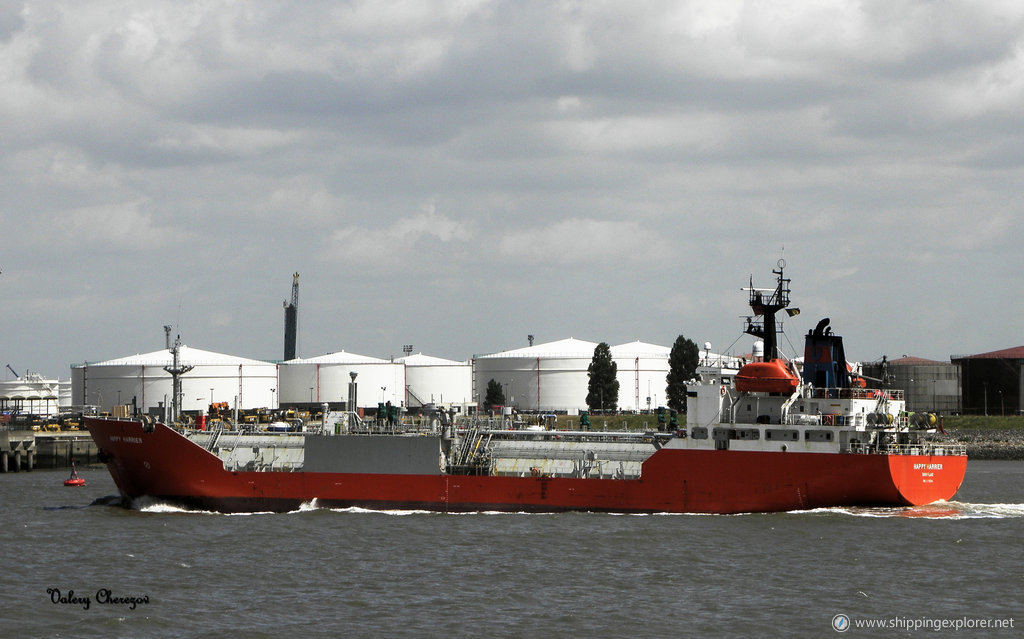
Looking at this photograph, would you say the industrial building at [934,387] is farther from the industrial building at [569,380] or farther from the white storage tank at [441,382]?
the white storage tank at [441,382]

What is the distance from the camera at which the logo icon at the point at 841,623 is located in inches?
984

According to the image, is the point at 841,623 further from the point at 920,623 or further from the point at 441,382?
the point at 441,382

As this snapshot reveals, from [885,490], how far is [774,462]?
3546 millimetres

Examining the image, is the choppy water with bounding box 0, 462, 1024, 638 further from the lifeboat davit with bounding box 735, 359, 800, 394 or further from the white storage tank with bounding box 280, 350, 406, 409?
the white storage tank with bounding box 280, 350, 406, 409

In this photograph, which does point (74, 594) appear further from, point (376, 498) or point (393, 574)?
point (376, 498)

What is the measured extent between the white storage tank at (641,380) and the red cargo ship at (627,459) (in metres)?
66.0

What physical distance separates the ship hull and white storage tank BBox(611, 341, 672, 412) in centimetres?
6798

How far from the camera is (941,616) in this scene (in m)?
26.1

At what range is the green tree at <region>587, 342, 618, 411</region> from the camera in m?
103

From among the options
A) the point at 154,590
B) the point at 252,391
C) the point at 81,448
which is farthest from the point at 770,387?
the point at 252,391

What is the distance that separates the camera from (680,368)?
96.2 m

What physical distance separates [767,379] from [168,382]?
253ft

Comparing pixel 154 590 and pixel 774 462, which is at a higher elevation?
pixel 774 462

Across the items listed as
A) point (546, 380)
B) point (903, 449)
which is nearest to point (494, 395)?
point (546, 380)
